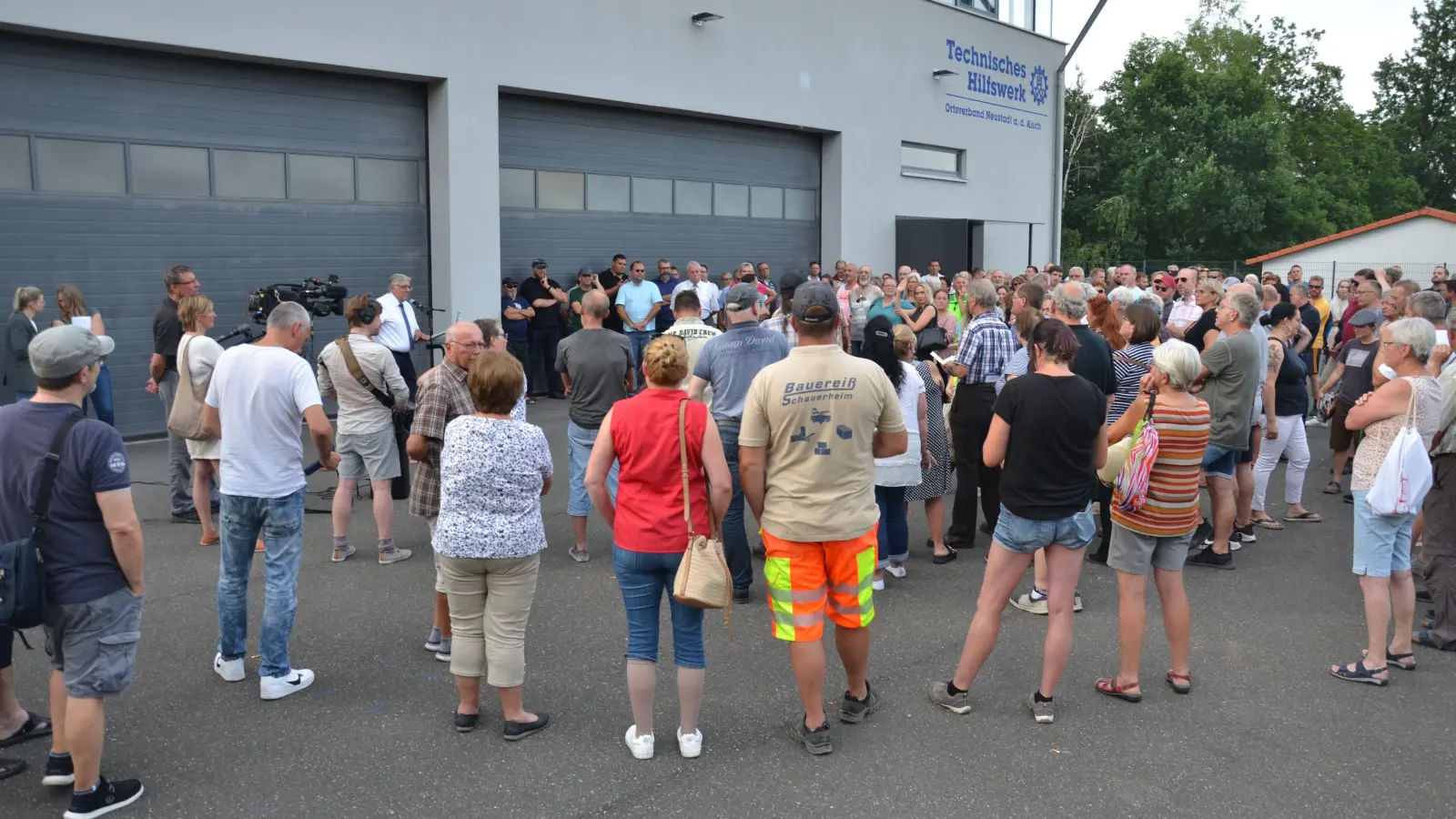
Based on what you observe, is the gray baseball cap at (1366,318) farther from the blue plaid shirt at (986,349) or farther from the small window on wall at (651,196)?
the small window on wall at (651,196)

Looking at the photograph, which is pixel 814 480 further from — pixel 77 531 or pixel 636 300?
pixel 636 300

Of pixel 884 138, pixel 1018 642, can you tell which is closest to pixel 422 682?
pixel 1018 642

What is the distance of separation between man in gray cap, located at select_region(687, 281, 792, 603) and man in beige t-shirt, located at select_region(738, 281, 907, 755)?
1635 mm

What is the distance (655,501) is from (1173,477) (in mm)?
2364

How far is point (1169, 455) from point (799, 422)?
1.80 metres

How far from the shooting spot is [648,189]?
53.5 ft

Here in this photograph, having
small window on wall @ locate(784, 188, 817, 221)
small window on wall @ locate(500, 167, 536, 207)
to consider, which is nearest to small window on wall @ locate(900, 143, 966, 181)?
small window on wall @ locate(784, 188, 817, 221)

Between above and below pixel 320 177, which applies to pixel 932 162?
above

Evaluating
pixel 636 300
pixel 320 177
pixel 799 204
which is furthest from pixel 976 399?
pixel 799 204

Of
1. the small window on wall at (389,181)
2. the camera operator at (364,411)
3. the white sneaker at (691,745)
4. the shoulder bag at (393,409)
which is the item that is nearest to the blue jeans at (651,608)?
the white sneaker at (691,745)

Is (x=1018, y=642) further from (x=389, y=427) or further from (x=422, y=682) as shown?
(x=389, y=427)

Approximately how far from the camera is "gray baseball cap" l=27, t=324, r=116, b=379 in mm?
3707

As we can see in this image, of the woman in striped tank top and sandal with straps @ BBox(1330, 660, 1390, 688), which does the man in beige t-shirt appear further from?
sandal with straps @ BBox(1330, 660, 1390, 688)

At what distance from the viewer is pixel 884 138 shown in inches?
778
